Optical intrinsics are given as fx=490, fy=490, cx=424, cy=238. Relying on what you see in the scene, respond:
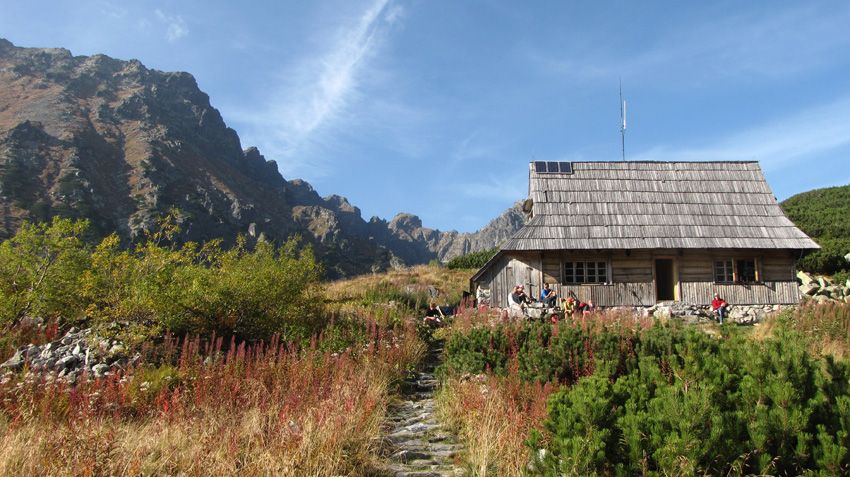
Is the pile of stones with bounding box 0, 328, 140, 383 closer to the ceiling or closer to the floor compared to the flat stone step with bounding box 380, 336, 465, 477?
closer to the ceiling

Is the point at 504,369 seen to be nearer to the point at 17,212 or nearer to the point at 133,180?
the point at 17,212

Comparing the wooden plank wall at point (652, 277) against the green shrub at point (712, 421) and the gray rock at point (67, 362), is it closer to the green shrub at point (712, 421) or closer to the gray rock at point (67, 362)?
the green shrub at point (712, 421)

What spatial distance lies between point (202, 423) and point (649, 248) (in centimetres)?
1684

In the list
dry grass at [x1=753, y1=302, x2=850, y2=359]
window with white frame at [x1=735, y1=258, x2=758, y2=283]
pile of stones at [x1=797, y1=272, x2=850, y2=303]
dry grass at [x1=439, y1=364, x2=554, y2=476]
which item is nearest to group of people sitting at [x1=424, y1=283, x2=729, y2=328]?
window with white frame at [x1=735, y1=258, x2=758, y2=283]

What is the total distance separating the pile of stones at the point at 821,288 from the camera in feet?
63.9

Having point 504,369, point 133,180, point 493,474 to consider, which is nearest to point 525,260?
point 504,369

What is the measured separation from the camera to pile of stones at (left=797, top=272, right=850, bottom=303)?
63.9ft

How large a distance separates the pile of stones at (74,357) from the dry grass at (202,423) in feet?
2.02

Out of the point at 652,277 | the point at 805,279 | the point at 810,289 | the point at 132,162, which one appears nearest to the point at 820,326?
the point at 652,277

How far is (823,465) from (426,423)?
12.9 feet

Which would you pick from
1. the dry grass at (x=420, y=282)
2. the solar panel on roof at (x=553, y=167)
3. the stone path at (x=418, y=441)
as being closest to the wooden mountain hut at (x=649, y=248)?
the solar panel on roof at (x=553, y=167)

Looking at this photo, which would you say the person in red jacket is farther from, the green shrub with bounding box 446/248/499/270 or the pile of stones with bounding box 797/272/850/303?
the green shrub with bounding box 446/248/499/270

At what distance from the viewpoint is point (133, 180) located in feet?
250

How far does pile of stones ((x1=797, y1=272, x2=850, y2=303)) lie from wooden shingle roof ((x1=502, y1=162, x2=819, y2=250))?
3.40 meters
